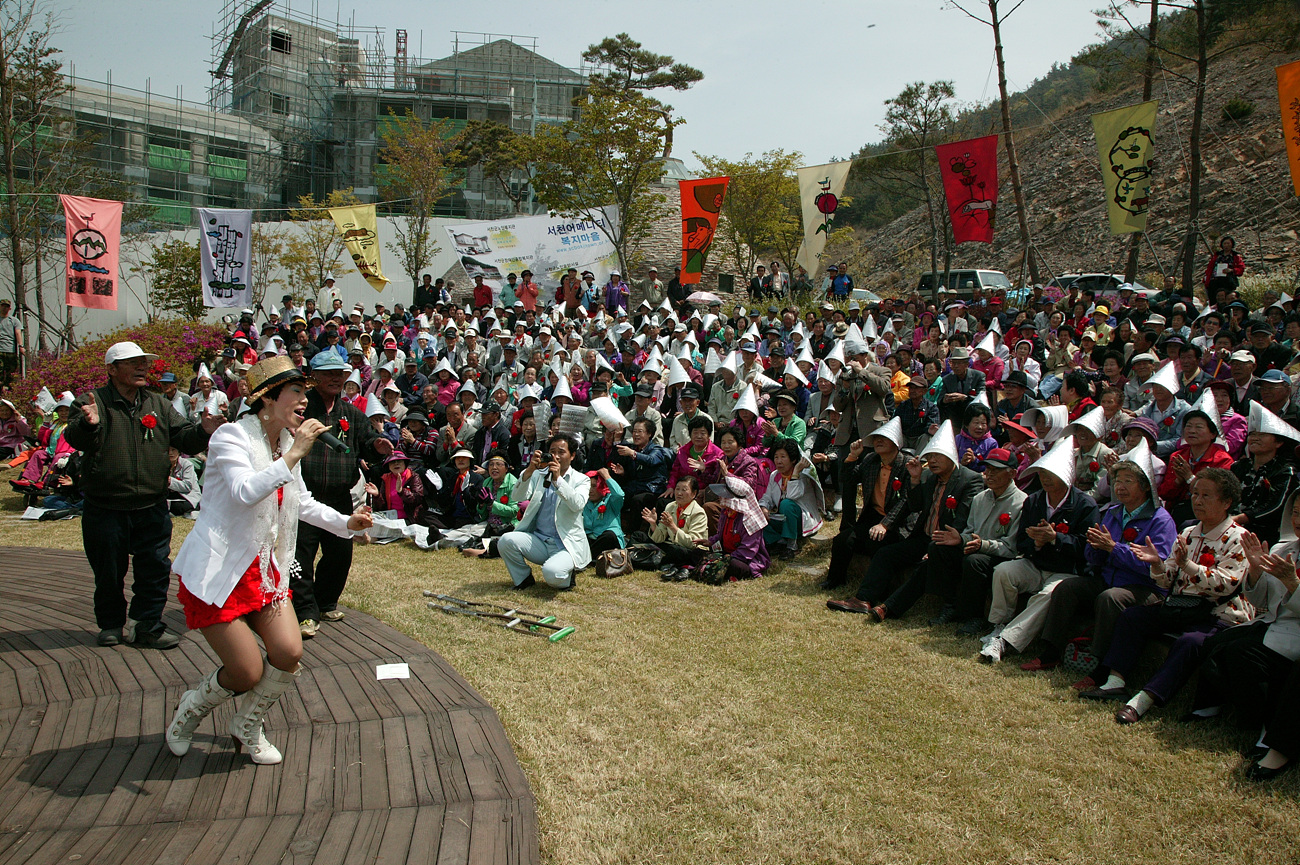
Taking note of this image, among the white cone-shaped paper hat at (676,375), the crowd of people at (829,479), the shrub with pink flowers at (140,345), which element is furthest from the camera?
the shrub with pink flowers at (140,345)

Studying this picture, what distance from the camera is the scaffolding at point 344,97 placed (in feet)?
139

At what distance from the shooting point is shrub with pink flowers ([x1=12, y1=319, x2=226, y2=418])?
564 inches

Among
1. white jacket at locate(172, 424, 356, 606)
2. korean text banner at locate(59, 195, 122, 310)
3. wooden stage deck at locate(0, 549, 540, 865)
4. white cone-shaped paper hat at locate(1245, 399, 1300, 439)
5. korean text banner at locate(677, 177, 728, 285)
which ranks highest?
korean text banner at locate(677, 177, 728, 285)

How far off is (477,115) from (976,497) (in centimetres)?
4431

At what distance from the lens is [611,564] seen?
752 cm

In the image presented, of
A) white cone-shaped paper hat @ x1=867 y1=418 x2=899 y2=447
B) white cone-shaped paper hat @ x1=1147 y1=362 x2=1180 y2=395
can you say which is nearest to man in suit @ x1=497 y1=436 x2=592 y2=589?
white cone-shaped paper hat @ x1=867 y1=418 x2=899 y2=447

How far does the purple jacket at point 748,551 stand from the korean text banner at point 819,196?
949 centimetres

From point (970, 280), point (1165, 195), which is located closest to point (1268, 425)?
point (970, 280)

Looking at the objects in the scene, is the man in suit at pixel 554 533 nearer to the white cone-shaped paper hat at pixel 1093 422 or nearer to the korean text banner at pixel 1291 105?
the white cone-shaped paper hat at pixel 1093 422

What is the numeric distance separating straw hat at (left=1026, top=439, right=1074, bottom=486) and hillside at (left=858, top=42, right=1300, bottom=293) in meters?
20.1

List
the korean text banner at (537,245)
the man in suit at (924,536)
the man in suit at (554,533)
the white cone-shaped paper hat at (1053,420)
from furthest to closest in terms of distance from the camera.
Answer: the korean text banner at (537,245) → the white cone-shaped paper hat at (1053,420) → the man in suit at (554,533) → the man in suit at (924,536)

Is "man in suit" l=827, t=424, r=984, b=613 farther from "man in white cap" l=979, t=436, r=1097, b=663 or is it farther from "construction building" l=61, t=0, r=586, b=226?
"construction building" l=61, t=0, r=586, b=226

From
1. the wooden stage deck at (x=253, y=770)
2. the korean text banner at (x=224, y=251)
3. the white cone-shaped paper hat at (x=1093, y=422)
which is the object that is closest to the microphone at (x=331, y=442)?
the wooden stage deck at (x=253, y=770)

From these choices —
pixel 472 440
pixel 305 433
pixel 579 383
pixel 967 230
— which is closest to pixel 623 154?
pixel 967 230
